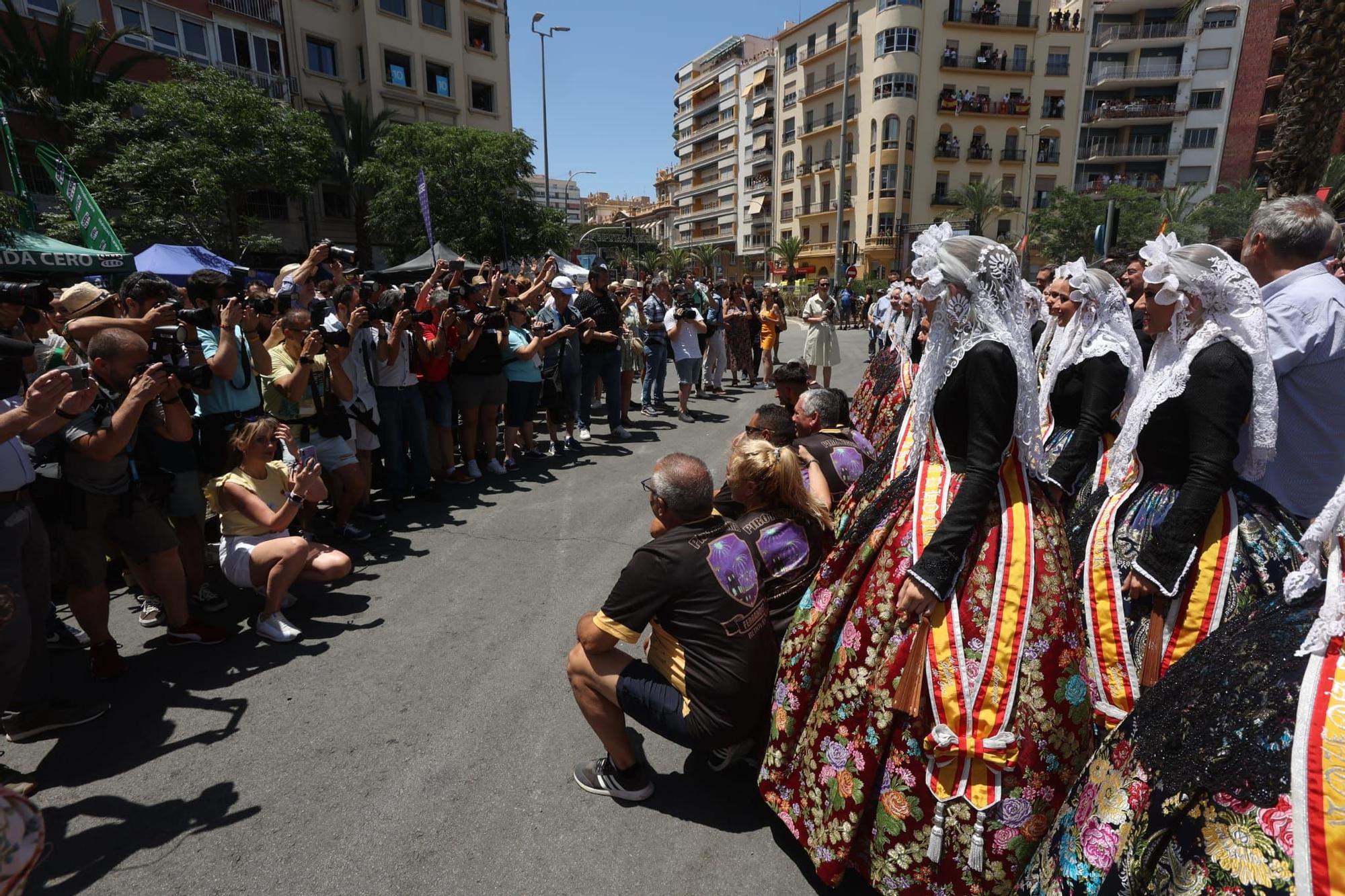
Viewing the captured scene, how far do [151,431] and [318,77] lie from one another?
3107 cm

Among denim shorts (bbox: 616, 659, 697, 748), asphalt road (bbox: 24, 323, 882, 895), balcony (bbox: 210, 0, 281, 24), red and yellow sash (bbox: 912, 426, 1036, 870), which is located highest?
balcony (bbox: 210, 0, 281, 24)

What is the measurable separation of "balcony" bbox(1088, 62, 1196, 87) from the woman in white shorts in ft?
186

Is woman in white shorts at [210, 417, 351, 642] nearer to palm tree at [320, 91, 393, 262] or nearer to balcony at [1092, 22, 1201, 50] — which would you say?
palm tree at [320, 91, 393, 262]

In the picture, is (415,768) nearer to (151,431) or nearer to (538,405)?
(151,431)

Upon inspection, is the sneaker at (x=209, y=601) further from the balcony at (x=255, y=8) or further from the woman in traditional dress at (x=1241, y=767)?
the balcony at (x=255, y=8)

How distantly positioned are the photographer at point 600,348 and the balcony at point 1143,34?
52.8 metres

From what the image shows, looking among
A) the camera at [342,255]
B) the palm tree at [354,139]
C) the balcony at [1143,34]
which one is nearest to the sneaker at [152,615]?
the camera at [342,255]

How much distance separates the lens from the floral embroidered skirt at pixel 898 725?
1.99 metres

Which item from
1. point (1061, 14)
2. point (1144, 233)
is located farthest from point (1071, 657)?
point (1061, 14)

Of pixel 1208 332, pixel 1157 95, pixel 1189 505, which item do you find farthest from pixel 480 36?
pixel 1157 95

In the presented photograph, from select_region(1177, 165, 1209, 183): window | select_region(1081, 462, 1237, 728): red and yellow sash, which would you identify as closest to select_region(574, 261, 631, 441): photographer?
select_region(1081, 462, 1237, 728): red and yellow sash

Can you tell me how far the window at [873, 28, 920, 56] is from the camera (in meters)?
43.3

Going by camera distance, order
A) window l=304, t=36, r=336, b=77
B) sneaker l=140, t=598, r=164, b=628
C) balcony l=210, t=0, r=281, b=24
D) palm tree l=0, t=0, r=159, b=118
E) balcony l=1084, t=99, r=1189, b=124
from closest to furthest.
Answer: sneaker l=140, t=598, r=164, b=628
palm tree l=0, t=0, r=159, b=118
balcony l=210, t=0, r=281, b=24
window l=304, t=36, r=336, b=77
balcony l=1084, t=99, r=1189, b=124

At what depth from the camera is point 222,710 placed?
10.7 feet
